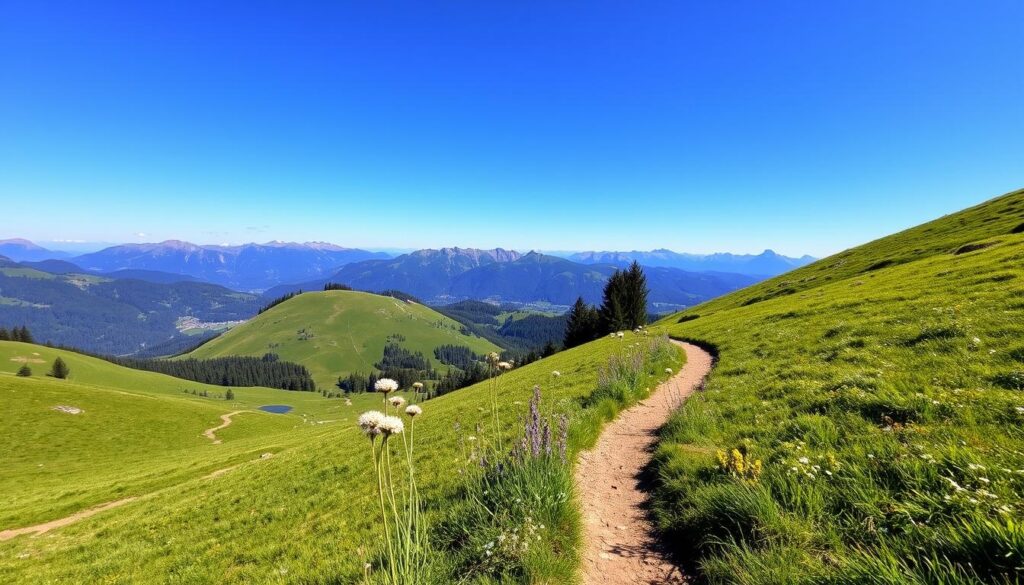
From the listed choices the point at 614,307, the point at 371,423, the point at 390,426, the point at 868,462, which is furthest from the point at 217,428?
the point at 868,462

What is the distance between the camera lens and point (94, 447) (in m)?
53.6

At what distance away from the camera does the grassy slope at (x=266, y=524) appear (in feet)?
33.2

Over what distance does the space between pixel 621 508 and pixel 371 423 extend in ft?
20.5

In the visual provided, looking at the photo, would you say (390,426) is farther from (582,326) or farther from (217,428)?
(217,428)

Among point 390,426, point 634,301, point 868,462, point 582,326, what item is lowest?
point 582,326

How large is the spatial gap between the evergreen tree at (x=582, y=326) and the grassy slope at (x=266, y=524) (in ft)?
194

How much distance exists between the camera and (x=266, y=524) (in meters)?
14.2

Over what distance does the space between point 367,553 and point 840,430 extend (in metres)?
9.76

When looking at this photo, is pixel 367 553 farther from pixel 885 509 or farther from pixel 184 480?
pixel 184 480

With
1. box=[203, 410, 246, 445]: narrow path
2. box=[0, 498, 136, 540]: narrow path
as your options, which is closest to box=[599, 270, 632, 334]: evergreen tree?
box=[0, 498, 136, 540]: narrow path

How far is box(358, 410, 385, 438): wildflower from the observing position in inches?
152

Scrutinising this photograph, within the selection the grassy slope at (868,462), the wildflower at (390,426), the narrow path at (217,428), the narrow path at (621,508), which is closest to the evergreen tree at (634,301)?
the grassy slope at (868,462)

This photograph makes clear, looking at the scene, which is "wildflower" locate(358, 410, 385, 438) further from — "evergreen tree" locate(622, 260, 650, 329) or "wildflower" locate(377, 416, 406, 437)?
"evergreen tree" locate(622, 260, 650, 329)

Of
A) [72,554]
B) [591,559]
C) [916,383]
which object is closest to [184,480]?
[72,554]
